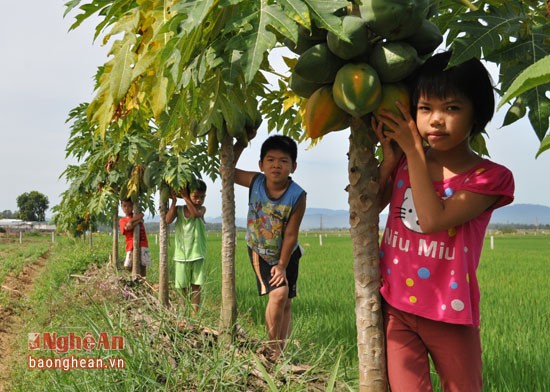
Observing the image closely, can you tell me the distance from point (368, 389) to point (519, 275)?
9443mm

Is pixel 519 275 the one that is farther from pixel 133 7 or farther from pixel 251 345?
pixel 133 7

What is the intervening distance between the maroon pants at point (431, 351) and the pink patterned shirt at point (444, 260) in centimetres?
6

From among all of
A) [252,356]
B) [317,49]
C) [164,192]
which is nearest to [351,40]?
[317,49]

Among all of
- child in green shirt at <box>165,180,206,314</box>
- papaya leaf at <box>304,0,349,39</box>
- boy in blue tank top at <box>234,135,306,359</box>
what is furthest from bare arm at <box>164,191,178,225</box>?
papaya leaf at <box>304,0,349,39</box>

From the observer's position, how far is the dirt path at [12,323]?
4.56 m

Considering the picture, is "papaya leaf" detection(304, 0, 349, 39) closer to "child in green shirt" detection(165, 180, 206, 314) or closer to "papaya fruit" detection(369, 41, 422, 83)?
"papaya fruit" detection(369, 41, 422, 83)

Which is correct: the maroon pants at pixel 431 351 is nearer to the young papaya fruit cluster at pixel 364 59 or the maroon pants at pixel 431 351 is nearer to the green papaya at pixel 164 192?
the young papaya fruit cluster at pixel 364 59

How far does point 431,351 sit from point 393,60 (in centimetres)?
89

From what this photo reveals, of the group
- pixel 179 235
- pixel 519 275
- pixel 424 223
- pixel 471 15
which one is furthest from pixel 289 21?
pixel 519 275

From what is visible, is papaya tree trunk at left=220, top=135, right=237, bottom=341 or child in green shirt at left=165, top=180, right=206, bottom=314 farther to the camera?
child in green shirt at left=165, top=180, right=206, bottom=314

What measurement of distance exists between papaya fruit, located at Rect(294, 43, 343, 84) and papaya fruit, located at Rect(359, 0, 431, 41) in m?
0.13

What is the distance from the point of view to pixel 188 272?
198 inches

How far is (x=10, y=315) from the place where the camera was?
686cm

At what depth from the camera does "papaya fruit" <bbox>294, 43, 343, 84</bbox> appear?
4.30ft
